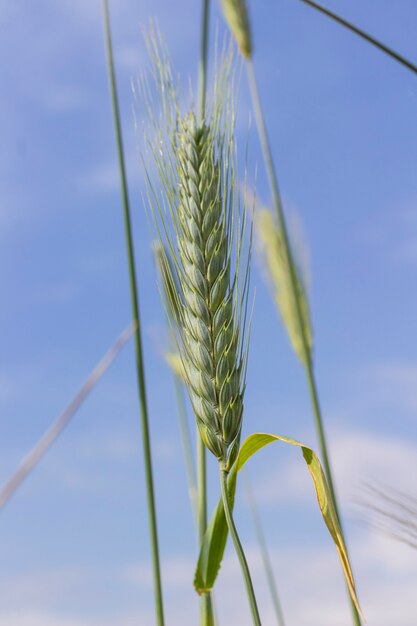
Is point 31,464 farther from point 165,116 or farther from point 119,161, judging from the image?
point 119,161

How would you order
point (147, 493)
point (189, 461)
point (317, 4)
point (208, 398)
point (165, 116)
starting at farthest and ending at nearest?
point (189, 461) → point (317, 4) → point (147, 493) → point (165, 116) → point (208, 398)

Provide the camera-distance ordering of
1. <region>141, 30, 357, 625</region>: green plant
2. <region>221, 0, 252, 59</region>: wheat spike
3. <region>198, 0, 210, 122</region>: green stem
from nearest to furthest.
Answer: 1. <region>141, 30, 357, 625</region>: green plant
2. <region>198, 0, 210, 122</region>: green stem
3. <region>221, 0, 252, 59</region>: wheat spike

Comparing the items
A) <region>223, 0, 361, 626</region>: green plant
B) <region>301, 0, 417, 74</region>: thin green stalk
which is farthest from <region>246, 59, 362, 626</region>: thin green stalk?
Result: <region>301, 0, 417, 74</region>: thin green stalk

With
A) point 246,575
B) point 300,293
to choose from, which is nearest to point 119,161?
point 300,293

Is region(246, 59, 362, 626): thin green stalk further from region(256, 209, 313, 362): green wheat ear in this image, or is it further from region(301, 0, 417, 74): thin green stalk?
region(301, 0, 417, 74): thin green stalk

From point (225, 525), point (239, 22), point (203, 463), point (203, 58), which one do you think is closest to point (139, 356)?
point (203, 463)

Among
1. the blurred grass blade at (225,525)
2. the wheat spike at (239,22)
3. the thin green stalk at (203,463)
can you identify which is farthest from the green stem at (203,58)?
the blurred grass blade at (225,525)

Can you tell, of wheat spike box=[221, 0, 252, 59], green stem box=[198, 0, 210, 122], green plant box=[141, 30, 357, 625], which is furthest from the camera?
wheat spike box=[221, 0, 252, 59]

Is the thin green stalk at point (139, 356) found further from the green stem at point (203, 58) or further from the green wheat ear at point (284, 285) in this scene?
the green wheat ear at point (284, 285)
